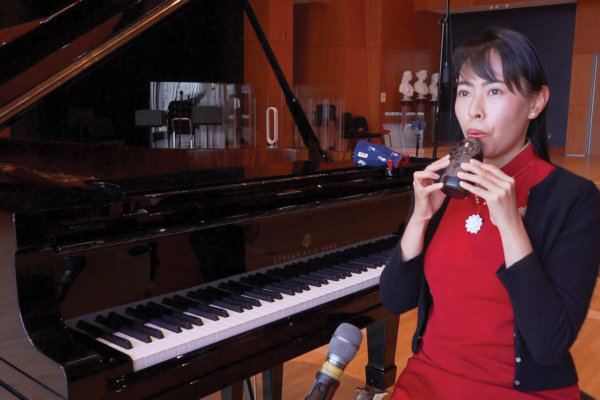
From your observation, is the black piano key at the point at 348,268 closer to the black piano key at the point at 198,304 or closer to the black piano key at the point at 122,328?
the black piano key at the point at 198,304

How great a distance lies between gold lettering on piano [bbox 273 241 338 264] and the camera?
1850 mm

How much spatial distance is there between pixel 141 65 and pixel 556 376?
23.2 feet

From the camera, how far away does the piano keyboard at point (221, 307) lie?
1.38 meters

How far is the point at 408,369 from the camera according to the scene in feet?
4.74

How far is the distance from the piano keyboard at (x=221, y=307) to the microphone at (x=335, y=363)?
55 centimetres

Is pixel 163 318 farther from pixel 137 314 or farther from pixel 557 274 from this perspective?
pixel 557 274

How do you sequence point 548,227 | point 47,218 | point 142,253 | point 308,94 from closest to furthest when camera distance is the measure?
point 548,227 → point 47,218 → point 142,253 → point 308,94

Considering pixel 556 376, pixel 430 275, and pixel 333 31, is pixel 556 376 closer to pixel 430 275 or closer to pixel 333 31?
pixel 430 275

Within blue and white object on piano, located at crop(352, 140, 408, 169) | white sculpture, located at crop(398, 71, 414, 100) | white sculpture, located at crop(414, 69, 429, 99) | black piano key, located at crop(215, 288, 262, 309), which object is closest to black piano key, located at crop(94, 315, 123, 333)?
black piano key, located at crop(215, 288, 262, 309)

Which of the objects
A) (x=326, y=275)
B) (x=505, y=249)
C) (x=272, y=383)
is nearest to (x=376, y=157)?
(x=326, y=275)

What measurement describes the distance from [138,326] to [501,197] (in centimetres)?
90

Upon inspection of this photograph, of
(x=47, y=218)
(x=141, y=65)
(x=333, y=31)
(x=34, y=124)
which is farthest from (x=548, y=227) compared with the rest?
(x=333, y=31)

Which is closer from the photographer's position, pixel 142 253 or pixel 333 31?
pixel 142 253

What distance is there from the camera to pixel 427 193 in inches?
52.7
